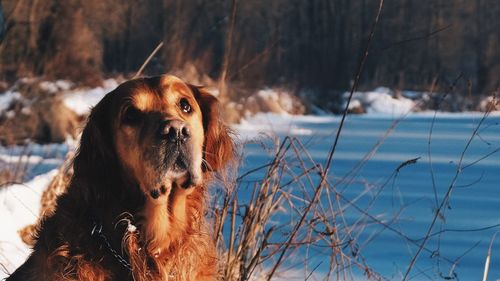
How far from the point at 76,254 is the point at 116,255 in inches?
5.7

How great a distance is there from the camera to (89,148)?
2748 millimetres

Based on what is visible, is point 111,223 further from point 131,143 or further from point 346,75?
point 346,75

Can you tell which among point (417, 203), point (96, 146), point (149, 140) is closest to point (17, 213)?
point (96, 146)

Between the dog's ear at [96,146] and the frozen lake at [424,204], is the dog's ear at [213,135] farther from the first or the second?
the frozen lake at [424,204]

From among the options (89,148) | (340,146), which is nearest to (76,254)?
(89,148)

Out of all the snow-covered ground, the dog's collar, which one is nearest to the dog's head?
the dog's collar

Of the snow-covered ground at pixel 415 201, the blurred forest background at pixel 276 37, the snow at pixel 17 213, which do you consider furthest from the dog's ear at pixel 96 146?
the blurred forest background at pixel 276 37

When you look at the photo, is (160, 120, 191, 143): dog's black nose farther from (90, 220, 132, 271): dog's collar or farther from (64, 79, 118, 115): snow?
(64, 79, 118, 115): snow

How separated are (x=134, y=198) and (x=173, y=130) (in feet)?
1.33

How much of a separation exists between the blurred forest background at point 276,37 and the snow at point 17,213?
1.50 m

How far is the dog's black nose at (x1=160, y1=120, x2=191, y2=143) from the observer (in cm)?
244

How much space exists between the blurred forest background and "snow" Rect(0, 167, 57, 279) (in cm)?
150

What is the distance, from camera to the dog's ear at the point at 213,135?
2965 mm

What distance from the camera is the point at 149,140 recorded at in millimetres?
2488
